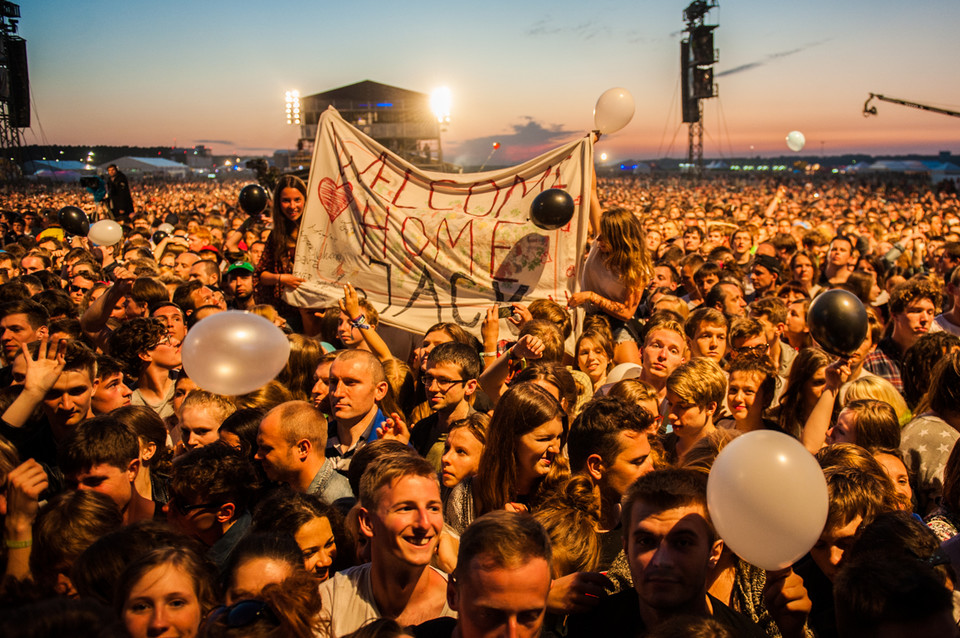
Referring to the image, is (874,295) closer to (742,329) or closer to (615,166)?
(742,329)

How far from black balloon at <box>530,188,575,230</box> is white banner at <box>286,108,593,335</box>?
273mm

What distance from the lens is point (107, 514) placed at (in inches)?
108

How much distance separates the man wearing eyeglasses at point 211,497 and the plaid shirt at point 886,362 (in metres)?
4.21

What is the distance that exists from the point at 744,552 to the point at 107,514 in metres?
2.31

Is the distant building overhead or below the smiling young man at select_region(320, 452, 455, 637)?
overhead

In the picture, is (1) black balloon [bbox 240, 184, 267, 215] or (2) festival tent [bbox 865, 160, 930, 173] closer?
(1) black balloon [bbox 240, 184, 267, 215]

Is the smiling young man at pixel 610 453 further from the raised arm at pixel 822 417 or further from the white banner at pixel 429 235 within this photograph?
the white banner at pixel 429 235

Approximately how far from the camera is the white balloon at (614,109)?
6.27m

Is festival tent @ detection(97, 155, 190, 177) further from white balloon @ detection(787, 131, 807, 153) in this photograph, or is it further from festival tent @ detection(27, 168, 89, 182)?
white balloon @ detection(787, 131, 807, 153)

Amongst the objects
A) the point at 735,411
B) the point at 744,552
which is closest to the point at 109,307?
the point at 735,411

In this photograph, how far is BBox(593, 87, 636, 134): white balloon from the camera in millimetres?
6266

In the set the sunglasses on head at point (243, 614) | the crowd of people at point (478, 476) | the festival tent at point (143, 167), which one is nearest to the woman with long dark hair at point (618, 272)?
the crowd of people at point (478, 476)

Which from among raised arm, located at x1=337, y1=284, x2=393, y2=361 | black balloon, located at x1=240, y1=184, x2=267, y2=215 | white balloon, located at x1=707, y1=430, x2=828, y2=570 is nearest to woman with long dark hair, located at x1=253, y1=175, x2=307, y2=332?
raised arm, located at x1=337, y1=284, x2=393, y2=361

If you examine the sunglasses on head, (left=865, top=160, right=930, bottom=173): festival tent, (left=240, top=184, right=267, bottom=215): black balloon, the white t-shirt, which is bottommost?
the white t-shirt
